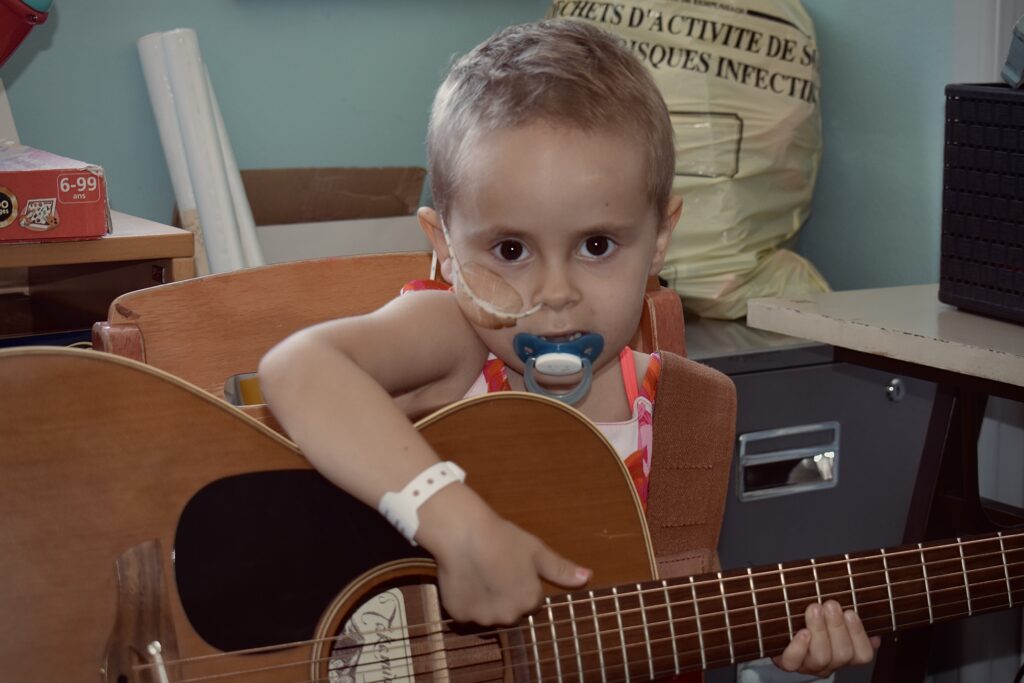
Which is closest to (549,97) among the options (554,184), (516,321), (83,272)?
(554,184)

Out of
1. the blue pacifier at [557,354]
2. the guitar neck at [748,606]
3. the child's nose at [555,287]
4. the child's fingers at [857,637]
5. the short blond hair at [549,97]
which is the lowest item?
the child's fingers at [857,637]

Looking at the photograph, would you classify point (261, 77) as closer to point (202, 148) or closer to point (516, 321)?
point (202, 148)

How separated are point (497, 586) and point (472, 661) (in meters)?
0.10

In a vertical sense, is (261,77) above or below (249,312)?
above

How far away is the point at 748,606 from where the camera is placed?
0.93 meters

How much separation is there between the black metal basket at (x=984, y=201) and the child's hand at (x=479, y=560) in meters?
0.68

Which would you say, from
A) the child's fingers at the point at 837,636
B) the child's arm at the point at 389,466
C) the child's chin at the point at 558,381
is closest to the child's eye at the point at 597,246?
the child's chin at the point at 558,381

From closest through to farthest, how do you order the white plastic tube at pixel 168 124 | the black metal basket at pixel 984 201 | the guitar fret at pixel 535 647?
1. the guitar fret at pixel 535 647
2. the black metal basket at pixel 984 201
3. the white plastic tube at pixel 168 124

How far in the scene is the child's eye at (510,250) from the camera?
0.97 m

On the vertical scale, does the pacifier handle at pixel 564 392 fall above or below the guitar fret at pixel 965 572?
above

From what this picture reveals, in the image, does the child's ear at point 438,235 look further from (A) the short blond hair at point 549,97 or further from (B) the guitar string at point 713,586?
(B) the guitar string at point 713,586

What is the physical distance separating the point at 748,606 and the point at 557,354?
0.84ft

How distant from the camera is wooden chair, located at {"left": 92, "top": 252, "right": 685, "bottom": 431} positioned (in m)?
1.03

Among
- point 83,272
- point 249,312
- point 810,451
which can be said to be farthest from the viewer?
point 810,451
